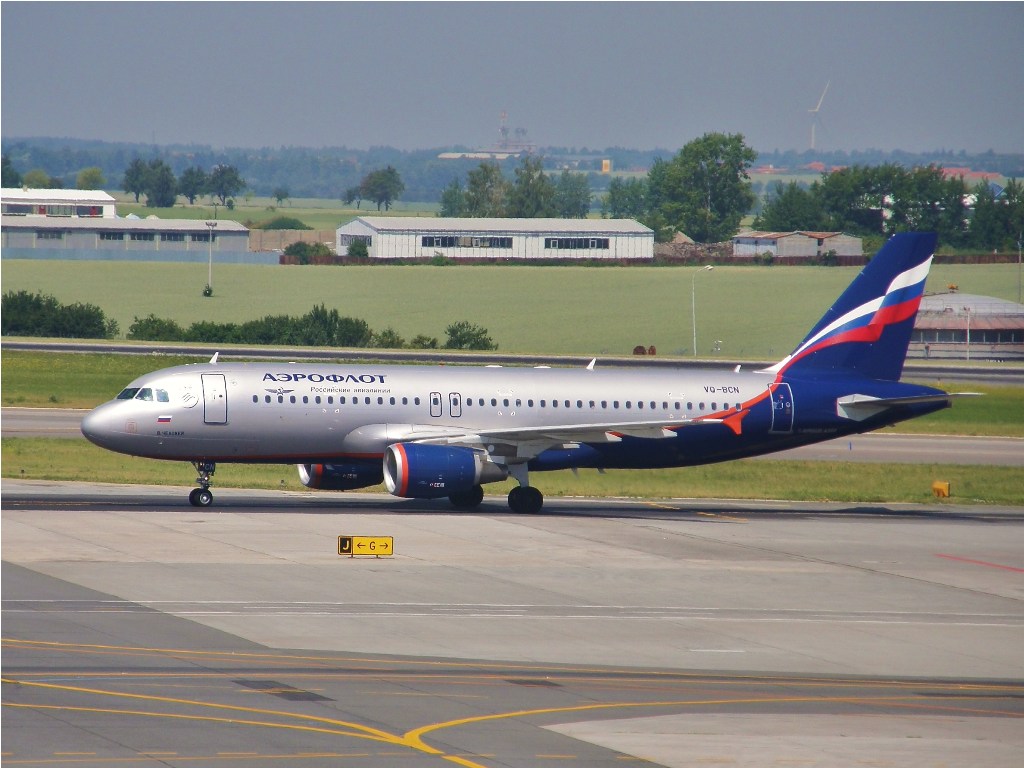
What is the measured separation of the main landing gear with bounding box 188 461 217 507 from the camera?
45.3 meters

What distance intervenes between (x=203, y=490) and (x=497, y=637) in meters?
18.9

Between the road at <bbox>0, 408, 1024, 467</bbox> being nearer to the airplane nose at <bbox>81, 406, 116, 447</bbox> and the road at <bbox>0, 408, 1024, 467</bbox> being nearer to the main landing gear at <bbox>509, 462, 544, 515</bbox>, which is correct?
the airplane nose at <bbox>81, 406, 116, 447</bbox>

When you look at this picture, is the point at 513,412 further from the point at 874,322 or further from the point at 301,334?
the point at 301,334

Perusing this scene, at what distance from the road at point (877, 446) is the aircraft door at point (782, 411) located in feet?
49.2

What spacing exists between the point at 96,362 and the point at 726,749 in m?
77.8

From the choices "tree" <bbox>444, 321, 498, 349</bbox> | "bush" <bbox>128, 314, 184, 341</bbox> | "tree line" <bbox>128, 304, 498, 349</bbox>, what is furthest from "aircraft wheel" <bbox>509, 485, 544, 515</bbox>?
"tree" <bbox>444, 321, 498, 349</bbox>

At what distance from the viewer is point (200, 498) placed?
149 ft

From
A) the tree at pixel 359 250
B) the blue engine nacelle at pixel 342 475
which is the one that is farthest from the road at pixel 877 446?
the tree at pixel 359 250

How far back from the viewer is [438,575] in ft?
117

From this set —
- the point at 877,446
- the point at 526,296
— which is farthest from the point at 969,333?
the point at 877,446

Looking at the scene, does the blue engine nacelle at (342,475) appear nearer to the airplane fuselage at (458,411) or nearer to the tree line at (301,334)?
the airplane fuselage at (458,411)

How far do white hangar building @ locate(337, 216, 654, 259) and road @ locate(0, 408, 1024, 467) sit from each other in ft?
399

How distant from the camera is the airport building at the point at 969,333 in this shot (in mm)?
136750

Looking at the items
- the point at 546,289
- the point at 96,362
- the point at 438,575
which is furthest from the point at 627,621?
the point at 546,289
